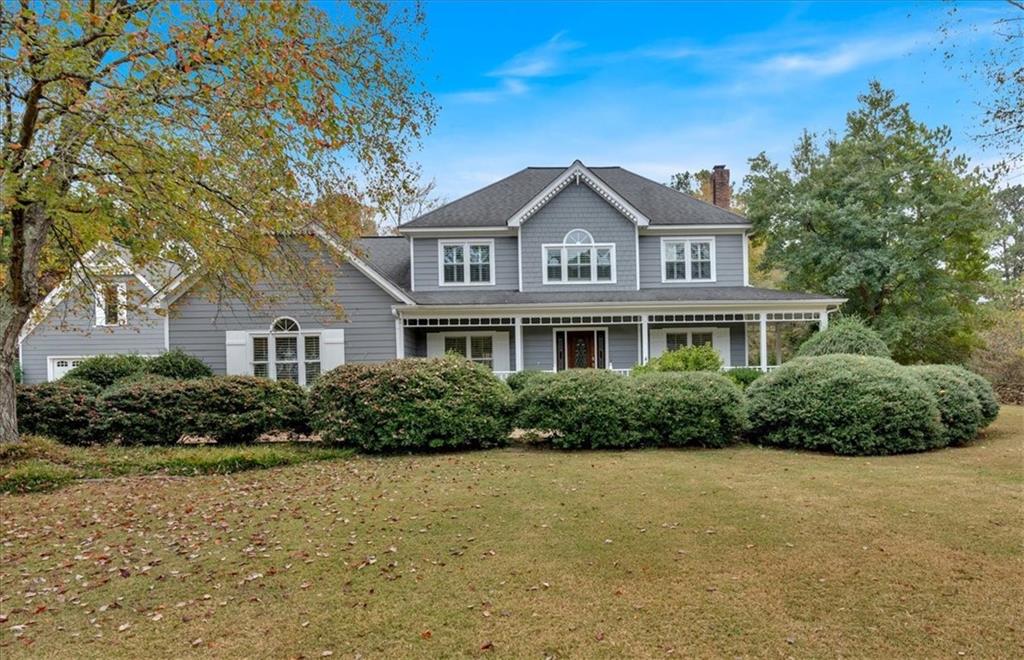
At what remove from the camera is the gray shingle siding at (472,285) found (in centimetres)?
1819

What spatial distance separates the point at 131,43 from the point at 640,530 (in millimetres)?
7994

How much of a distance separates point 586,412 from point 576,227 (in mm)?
9739

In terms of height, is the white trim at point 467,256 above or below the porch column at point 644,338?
above

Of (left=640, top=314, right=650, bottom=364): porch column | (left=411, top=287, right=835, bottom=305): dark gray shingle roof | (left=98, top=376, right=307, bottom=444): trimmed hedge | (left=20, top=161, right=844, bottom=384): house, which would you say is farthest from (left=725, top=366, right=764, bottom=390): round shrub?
(left=98, top=376, right=307, bottom=444): trimmed hedge

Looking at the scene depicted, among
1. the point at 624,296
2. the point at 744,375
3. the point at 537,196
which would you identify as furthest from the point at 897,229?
the point at 537,196

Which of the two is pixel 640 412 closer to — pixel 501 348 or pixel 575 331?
pixel 575 331

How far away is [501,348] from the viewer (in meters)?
18.3

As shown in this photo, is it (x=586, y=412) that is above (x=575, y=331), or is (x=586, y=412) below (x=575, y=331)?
below

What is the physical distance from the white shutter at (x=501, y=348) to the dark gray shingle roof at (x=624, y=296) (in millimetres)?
1463

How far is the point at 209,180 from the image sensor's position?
8195mm

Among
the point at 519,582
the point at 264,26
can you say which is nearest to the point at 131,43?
the point at 264,26

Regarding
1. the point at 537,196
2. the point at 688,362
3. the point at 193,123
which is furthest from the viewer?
the point at 537,196

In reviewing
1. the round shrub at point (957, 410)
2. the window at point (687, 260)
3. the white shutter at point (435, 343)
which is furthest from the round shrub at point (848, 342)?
the white shutter at point (435, 343)

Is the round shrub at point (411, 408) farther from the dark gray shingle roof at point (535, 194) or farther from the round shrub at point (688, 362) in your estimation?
the dark gray shingle roof at point (535, 194)
